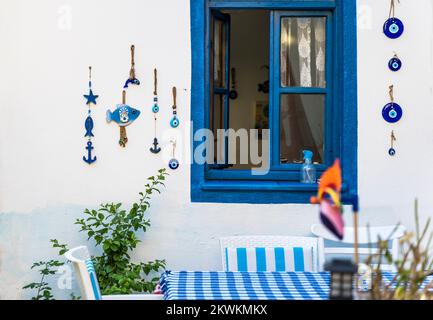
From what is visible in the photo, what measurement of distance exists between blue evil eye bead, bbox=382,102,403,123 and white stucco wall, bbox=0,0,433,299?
5 centimetres

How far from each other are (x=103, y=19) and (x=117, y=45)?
20cm

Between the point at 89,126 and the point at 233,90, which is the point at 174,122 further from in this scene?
the point at 233,90

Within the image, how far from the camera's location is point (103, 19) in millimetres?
5309

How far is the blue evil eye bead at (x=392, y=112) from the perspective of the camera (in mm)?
5258

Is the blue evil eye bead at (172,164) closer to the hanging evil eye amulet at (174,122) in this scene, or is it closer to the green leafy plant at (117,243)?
the green leafy plant at (117,243)

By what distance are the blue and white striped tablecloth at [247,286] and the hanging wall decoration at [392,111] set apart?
1.51m

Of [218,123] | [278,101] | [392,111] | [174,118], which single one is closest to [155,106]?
[174,118]

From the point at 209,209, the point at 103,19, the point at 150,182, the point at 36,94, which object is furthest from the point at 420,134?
the point at 36,94

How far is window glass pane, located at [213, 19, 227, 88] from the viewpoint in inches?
221

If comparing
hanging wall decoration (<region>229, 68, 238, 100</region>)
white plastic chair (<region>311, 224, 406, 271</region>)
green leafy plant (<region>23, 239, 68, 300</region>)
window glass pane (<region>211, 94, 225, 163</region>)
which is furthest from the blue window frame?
hanging wall decoration (<region>229, 68, 238, 100</region>)

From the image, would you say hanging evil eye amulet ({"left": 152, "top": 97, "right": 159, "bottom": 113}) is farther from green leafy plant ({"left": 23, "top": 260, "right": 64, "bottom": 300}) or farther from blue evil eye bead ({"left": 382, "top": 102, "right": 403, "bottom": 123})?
blue evil eye bead ({"left": 382, "top": 102, "right": 403, "bottom": 123})

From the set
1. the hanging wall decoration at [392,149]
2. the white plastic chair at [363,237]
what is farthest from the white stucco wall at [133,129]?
the white plastic chair at [363,237]

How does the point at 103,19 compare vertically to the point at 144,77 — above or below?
above

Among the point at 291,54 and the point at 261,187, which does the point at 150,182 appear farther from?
the point at 291,54
